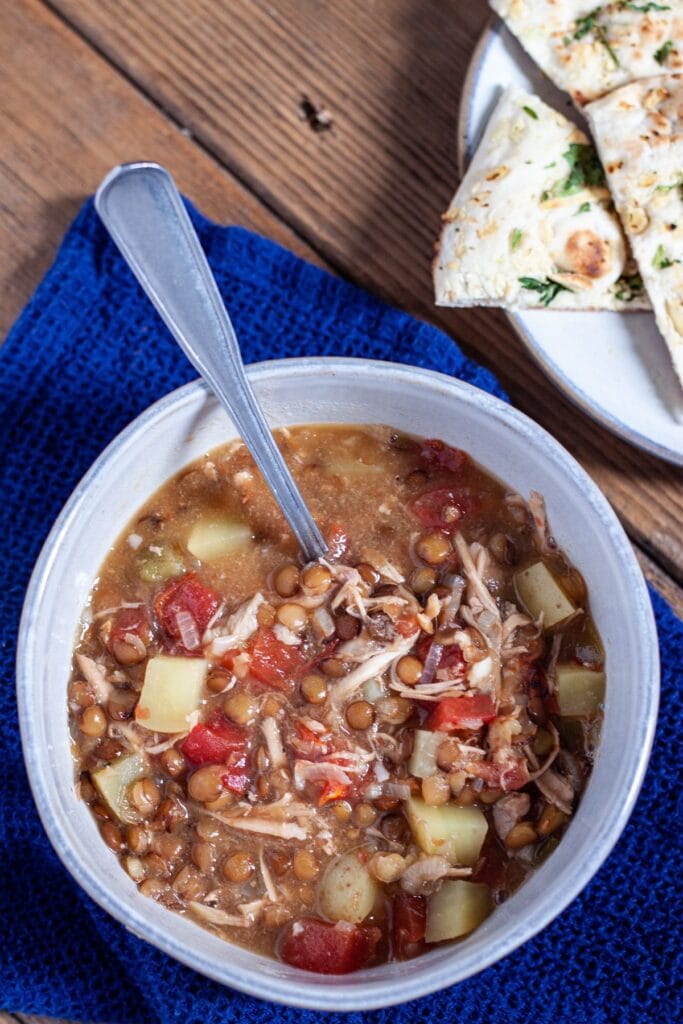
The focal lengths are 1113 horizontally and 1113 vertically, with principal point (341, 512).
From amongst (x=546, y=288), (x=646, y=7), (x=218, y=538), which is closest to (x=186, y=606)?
(x=218, y=538)

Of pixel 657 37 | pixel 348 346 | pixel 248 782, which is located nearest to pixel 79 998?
pixel 248 782

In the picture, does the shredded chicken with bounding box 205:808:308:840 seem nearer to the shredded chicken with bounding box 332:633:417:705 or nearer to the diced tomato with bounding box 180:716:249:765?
the diced tomato with bounding box 180:716:249:765

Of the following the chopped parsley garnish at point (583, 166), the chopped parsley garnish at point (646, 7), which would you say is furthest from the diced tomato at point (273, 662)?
the chopped parsley garnish at point (646, 7)

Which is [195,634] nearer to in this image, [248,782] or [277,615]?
[277,615]

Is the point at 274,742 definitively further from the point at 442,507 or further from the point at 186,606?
the point at 442,507

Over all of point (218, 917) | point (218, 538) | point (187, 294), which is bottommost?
point (218, 917)
